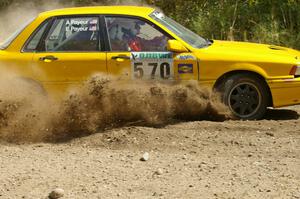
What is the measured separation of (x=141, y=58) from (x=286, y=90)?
195cm

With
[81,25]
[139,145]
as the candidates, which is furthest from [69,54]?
[139,145]

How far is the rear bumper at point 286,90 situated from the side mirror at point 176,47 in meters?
1.22

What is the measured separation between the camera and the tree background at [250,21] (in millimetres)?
12070

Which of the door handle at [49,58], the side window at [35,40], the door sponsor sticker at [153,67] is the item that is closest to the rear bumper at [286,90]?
the door sponsor sticker at [153,67]

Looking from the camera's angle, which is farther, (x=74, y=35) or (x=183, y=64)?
(x=74, y=35)

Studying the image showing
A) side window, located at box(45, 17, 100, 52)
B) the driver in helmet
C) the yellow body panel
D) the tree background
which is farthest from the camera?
the tree background

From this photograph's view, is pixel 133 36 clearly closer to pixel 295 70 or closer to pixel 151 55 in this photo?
pixel 151 55

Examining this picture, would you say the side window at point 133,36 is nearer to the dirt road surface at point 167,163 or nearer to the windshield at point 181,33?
the windshield at point 181,33

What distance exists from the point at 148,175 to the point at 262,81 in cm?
268

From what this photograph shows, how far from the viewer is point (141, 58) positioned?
25.4 ft

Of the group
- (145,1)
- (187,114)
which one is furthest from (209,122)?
(145,1)

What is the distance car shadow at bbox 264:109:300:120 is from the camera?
8.16m

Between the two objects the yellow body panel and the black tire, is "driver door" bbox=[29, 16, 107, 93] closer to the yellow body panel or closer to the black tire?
the yellow body panel

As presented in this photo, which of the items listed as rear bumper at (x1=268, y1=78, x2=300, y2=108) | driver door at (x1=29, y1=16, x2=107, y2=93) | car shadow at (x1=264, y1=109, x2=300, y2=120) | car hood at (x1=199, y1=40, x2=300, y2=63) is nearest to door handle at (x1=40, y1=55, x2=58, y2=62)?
driver door at (x1=29, y1=16, x2=107, y2=93)
